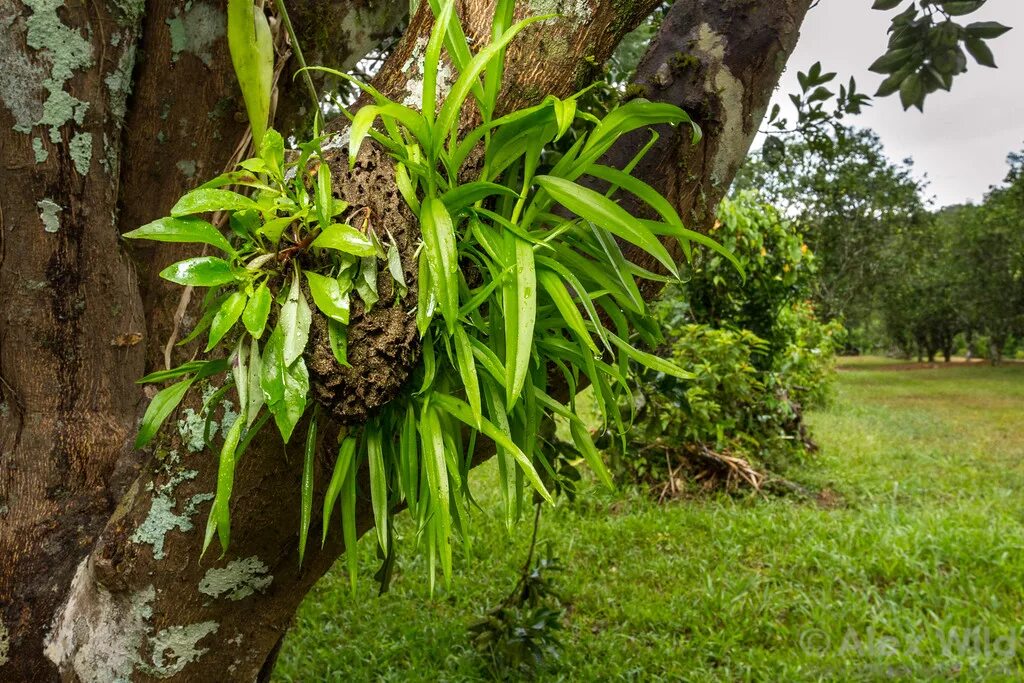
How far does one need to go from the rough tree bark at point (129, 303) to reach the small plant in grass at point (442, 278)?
13 centimetres

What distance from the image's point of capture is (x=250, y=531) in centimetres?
99

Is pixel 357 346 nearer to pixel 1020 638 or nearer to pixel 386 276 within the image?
pixel 386 276

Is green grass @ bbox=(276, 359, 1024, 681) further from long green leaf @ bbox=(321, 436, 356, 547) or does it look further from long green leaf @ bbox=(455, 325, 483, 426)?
long green leaf @ bbox=(455, 325, 483, 426)

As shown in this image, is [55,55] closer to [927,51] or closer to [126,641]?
[126,641]

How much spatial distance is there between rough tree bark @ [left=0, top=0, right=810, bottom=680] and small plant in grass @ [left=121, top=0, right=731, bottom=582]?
0.44 ft

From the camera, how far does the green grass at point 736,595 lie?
2.29 metres

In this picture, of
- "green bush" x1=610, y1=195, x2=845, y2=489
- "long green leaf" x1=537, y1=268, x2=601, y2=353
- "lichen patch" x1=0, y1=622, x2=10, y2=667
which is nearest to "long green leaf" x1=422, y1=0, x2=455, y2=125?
"long green leaf" x1=537, y1=268, x2=601, y2=353

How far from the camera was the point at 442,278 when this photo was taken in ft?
2.37

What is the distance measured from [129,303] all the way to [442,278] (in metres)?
0.82

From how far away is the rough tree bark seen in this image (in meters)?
1.01

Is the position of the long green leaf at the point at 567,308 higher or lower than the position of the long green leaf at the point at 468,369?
higher

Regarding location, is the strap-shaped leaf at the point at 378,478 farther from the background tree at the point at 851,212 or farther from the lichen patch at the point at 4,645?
the background tree at the point at 851,212

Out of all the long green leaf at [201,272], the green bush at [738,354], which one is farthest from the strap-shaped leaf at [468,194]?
the green bush at [738,354]

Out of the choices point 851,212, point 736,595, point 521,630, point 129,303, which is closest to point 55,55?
point 129,303
